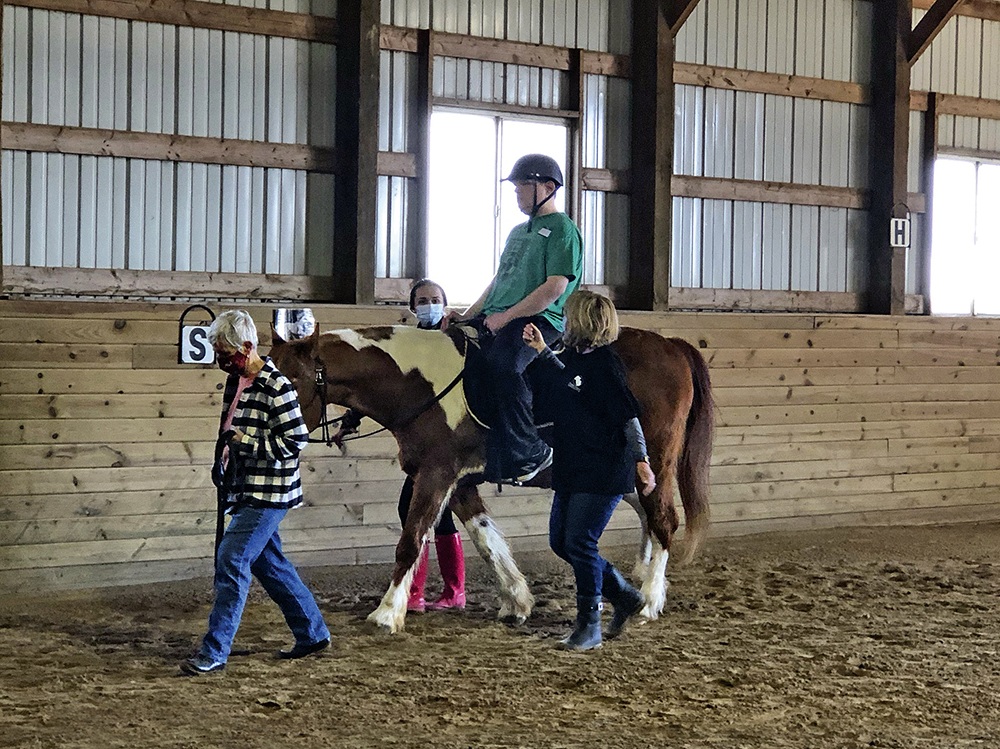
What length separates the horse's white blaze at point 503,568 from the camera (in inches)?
202

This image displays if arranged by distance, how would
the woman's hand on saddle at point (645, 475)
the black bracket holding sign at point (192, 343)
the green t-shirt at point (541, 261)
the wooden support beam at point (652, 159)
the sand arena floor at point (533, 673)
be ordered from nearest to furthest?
the sand arena floor at point (533, 673), the woman's hand on saddle at point (645, 475), the green t-shirt at point (541, 261), the black bracket holding sign at point (192, 343), the wooden support beam at point (652, 159)

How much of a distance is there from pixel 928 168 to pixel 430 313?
513 cm

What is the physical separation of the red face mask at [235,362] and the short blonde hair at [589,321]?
120 centimetres

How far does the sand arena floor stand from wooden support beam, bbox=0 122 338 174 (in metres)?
2.33

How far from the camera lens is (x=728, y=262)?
827cm

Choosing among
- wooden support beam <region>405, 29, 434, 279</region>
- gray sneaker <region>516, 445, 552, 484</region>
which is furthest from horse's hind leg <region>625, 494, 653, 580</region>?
wooden support beam <region>405, 29, 434, 279</region>

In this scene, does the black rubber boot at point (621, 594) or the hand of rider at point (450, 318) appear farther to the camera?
the hand of rider at point (450, 318)

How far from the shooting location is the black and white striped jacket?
4148 millimetres

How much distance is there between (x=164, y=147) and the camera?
6.48 m

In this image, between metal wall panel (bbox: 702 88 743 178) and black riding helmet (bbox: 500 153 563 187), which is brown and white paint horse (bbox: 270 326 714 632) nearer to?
black riding helmet (bbox: 500 153 563 187)

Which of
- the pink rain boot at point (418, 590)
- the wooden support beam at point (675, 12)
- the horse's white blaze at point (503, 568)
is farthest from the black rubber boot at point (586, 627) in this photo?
the wooden support beam at point (675, 12)

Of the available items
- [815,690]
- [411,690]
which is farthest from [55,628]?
[815,690]

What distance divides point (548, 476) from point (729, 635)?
41.9 inches

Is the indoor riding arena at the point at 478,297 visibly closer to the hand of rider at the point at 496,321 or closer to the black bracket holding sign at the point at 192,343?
the black bracket holding sign at the point at 192,343
